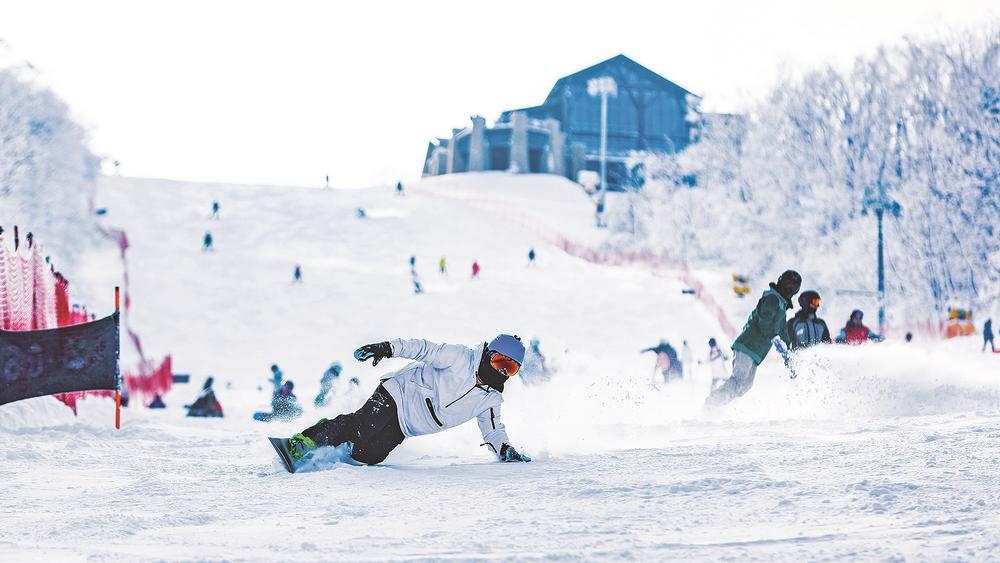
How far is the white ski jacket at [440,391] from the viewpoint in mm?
6777

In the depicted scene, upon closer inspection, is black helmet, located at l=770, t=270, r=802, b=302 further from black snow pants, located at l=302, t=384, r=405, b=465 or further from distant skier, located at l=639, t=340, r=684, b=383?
distant skier, located at l=639, t=340, r=684, b=383

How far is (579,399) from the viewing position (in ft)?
35.0

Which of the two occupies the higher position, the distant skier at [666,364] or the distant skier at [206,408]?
the distant skier at [666,364]

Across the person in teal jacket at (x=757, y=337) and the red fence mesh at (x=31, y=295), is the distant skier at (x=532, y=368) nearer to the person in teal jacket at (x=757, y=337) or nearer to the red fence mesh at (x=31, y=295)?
the red fence mesh at (x=31, y=295)

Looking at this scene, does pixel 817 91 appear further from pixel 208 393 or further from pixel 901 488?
pixel 901 488

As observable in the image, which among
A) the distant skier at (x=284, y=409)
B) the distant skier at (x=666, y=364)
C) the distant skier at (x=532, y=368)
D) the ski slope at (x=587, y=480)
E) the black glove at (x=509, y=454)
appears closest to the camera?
the ski slope at (x=587, y=480)

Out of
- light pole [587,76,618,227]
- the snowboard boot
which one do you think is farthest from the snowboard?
light pole [587,76,618,227]

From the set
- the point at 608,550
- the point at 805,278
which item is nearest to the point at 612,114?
the point at 805,278

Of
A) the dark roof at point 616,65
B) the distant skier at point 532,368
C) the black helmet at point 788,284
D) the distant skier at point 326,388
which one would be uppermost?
the dark roof at point 616,65

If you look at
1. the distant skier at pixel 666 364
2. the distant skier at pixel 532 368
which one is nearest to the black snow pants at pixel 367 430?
the distant skier at pixel 532 368

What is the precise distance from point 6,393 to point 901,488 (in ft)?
26.9

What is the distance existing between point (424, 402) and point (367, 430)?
39cm

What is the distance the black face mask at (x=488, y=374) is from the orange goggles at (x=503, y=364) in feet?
0.14

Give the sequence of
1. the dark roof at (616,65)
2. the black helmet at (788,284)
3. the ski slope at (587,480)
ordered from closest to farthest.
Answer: the ski slope at (587,480), the black helmet at (788,284), the dark roof at (616,65)
